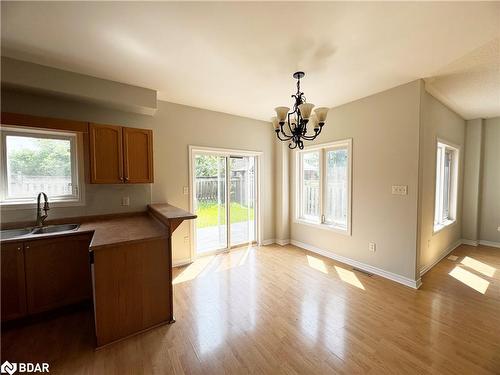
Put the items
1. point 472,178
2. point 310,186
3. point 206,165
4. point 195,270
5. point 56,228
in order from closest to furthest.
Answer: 1. point 56,228
2. point 195,270
3. point 206,165
4. point 310,186
5. point 472,178

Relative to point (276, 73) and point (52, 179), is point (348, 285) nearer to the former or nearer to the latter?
point (276, 73)

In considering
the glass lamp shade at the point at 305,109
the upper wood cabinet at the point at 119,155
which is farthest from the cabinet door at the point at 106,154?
the glass lamp shade at the point at 305,109

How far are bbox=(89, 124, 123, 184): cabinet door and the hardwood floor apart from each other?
5.11ft

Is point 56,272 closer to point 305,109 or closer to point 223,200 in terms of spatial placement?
point 223,200

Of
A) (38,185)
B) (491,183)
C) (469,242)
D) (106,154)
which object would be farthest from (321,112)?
(469,242)

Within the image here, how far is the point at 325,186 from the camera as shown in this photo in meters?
3.90

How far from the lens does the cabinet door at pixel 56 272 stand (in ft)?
6.70

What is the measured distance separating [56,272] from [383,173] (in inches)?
165

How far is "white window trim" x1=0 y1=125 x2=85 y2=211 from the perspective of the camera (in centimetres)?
230

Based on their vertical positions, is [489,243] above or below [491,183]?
below

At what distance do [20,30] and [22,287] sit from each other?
7.62 feet

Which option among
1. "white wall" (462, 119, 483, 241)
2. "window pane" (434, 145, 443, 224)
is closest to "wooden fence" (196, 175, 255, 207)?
"window pane" (434, 145, 443, 224)

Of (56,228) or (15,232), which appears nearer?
(15,232)

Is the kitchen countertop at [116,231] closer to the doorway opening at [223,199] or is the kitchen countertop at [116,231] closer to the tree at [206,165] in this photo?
the doorway opening at [223,199]
